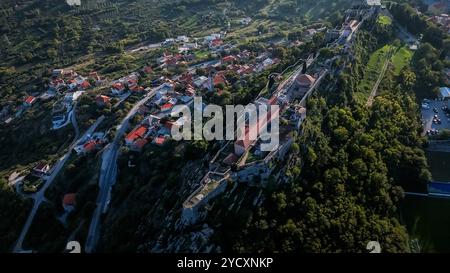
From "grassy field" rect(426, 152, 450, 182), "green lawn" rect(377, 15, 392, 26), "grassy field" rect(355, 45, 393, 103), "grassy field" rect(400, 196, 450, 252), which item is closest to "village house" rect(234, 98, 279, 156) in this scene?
"grassy field" rect(355, 45, 393, 103)

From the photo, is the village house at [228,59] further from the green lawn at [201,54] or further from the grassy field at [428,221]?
the grassy field at [428,221]

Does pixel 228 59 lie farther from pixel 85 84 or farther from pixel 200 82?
pixel 85 84

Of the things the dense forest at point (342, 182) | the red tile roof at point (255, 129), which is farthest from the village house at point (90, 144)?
the dense forest at point (342, 182)

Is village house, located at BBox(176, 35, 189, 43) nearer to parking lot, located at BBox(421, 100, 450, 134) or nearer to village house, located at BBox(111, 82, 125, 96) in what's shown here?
village house, located at BBox(111, 82, 125, 96)

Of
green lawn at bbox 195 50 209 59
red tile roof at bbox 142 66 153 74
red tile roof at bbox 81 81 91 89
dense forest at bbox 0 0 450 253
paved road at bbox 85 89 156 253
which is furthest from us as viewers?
green lawn at bbox 195 50 209 59

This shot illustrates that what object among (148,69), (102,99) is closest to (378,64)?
Result: (148,69)

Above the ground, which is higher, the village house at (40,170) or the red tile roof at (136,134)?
the red tile roof at (136,134)

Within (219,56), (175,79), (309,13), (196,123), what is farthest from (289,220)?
(309,13)
